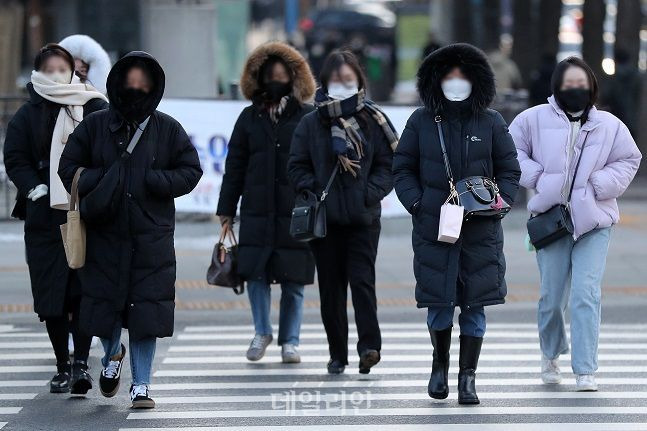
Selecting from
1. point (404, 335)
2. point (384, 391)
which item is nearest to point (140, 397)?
point (384, 391)

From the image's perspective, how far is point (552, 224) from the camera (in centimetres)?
892

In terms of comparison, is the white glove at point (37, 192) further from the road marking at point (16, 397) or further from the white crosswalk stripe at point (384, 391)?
the white crosswalk stripe at point (384, 391)

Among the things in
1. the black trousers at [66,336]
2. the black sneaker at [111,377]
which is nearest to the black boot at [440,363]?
the black sneaker at [111,377]

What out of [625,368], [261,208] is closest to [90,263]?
[261,208]

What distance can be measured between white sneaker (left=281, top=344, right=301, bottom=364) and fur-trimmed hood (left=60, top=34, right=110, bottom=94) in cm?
187

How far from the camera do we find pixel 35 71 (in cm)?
916

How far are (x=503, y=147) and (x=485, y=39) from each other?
25.8 m

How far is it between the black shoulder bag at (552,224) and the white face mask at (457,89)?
83 cm

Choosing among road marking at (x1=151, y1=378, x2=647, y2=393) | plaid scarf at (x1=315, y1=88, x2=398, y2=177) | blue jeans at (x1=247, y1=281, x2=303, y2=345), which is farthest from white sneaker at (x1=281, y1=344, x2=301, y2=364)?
plaid scarf at (x1=315, y1=88, x2=398, y2=177)

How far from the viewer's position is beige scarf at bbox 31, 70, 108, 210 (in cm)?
902

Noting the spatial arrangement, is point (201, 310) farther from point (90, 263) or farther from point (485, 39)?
point (485, 39)

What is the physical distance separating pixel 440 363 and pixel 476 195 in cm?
94

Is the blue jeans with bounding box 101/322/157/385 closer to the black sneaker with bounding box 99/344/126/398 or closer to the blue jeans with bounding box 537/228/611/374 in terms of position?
the black sneaker with bounding box 99/344/126/398

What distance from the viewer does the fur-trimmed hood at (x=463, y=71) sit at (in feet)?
27.7
